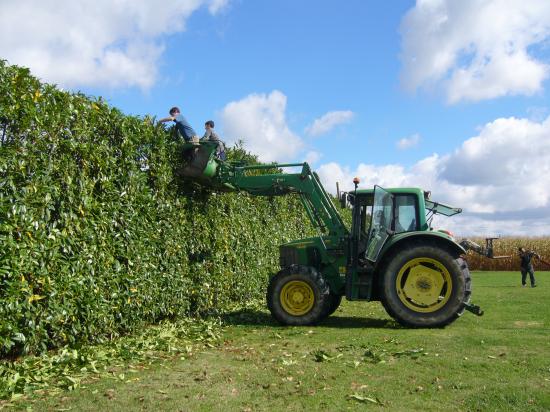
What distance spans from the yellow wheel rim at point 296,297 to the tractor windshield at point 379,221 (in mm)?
1275

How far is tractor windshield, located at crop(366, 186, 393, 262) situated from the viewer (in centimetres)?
899

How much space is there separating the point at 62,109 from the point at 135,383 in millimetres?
3439

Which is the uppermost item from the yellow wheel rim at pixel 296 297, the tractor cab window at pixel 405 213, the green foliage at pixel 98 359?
the tractor cab window at pixel 405 213

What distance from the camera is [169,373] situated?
5719mm

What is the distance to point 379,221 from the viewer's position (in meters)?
Result: 9.20

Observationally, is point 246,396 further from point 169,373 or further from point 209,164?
point 209,164

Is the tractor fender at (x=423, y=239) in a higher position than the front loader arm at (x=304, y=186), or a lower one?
lower

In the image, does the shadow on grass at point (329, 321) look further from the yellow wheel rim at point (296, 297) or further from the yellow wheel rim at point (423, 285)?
the yellow wheel rim at point (423, 285)

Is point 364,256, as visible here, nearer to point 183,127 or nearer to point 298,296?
point 298,296

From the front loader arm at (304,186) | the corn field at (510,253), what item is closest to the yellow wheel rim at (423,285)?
the front loader arm at (304,186)

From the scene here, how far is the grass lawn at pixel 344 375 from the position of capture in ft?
15.2

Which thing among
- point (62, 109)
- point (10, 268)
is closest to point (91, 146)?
point (62, 109)

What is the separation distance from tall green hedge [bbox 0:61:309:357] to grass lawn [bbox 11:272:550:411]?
4.06 ft

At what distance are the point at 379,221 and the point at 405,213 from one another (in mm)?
520
